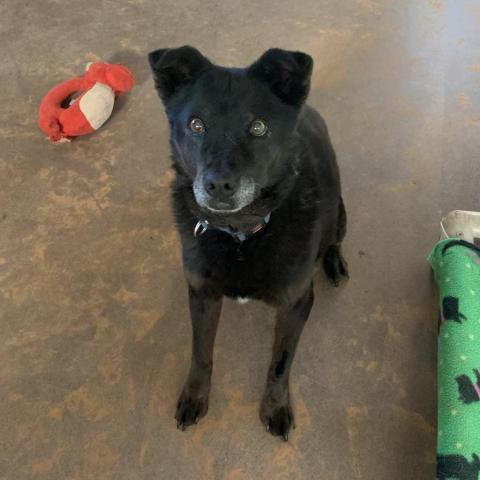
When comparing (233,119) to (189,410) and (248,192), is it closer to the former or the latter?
(248,192)

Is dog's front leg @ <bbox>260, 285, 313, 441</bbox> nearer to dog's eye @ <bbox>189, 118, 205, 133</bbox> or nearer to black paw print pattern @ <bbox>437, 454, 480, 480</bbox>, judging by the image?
black paw print pattern @ <bbox>437, 454, 480, 480</bbox>

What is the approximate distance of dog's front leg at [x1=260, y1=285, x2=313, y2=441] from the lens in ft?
5.12

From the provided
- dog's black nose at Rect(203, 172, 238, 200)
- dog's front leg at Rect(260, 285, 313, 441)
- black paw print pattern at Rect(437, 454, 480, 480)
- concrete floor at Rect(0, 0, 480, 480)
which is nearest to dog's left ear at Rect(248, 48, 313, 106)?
dog's black nose at Rect(203, 172, 238, 200)

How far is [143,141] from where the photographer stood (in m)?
2.39

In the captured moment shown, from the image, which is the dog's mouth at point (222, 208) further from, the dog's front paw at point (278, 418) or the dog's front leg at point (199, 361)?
the dog's front paw at point (278, 418)

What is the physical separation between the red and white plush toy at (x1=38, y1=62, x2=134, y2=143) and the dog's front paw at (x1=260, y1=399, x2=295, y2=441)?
1.50 m

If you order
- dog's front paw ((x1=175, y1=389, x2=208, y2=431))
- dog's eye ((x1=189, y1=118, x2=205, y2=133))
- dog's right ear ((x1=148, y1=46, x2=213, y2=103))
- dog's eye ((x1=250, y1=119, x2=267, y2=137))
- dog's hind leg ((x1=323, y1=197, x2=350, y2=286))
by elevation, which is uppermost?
dog's right ear ((x1=148, y1=46, x2=213, y2=103))

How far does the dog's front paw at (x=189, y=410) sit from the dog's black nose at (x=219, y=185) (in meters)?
0.73

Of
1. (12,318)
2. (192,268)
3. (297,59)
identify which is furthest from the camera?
(12,318)

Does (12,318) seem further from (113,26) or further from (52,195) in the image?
(113,26)

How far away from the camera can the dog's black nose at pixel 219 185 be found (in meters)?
1.19

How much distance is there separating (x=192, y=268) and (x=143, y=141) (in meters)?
1.11

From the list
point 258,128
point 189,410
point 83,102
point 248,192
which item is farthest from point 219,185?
point 83,102

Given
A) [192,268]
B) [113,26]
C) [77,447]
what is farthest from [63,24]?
[77,447]
